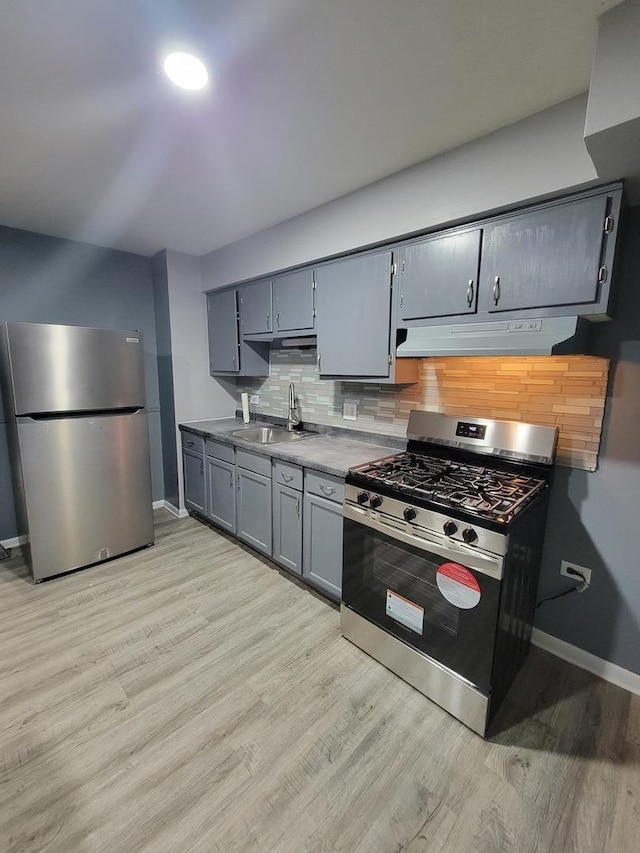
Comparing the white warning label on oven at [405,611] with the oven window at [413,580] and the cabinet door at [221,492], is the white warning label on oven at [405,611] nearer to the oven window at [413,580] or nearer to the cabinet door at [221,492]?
the oven window at [413,580]

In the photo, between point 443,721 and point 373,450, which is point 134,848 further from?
point 373,450

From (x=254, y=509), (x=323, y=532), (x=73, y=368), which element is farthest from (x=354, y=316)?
(x=73, y=368)

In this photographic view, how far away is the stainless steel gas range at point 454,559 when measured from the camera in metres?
1.38

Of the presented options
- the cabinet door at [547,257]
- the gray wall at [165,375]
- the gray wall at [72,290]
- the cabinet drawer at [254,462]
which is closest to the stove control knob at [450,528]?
the cabinet door at [547,257]

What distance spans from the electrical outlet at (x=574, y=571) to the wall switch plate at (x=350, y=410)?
1496 millimetres

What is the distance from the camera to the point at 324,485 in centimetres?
209

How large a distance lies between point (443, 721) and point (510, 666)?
0.38m

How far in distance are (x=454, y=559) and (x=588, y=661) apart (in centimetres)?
106

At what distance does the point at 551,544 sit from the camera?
183 cm

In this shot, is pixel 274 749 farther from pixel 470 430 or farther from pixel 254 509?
pixel 470 430

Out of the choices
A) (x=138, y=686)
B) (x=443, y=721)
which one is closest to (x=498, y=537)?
(x=443, y=721)

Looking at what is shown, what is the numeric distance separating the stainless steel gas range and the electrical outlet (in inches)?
4.8

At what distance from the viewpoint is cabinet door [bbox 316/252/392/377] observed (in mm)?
2062

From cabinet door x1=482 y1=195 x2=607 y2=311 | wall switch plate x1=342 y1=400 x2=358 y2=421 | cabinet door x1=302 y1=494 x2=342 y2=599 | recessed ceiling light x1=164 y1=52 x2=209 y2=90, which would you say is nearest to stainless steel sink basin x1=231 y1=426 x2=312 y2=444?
wall switch plate x1=342 y1=400 x2=358 y2=421
